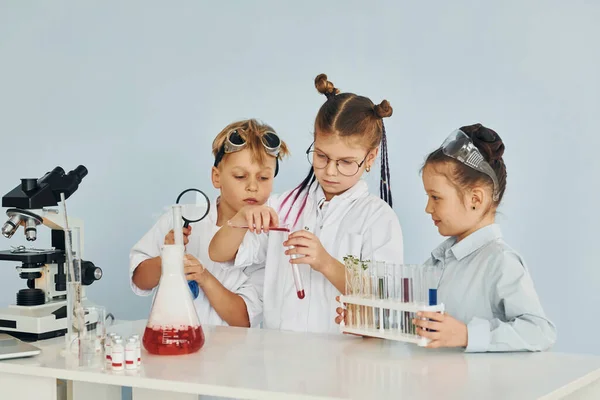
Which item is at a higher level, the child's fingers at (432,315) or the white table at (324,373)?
the child's fingers at (432,315)

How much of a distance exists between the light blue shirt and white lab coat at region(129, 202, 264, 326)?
652mm

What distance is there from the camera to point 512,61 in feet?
8.77

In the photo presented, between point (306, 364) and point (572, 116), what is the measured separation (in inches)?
57.7

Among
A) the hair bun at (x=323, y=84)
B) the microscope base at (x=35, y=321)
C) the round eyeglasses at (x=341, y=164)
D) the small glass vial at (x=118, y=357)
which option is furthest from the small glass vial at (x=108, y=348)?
the hair bun at (x=323, y=84)

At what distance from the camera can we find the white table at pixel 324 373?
4.63 ft

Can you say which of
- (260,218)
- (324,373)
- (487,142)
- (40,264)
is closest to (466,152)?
(487,142)

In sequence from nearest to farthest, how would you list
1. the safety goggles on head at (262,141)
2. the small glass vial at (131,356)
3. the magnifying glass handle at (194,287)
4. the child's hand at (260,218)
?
the small glass vial at (131,356) → the child's hand at (260,218) → the magnifying glass handle at (194,287) → the safety goggles on head at (262,141)

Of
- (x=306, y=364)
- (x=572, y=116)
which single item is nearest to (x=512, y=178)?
(x=572, y=116)

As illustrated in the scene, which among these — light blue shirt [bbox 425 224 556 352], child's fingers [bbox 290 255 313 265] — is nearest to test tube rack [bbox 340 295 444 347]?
light blue shirt [bbox 425 224 556 352]

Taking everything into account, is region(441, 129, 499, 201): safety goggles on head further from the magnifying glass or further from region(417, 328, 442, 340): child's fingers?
the magnifying glass

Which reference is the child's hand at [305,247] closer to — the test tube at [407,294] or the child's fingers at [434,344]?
the test tube at [407,294]

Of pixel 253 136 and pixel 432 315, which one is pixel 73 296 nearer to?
pixel 432 315

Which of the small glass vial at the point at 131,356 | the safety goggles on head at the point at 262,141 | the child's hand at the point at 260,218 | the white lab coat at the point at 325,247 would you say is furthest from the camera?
the safety goggles on head at the point at 262,141

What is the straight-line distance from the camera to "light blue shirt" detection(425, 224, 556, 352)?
1721 mm
